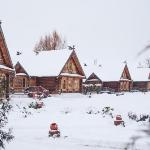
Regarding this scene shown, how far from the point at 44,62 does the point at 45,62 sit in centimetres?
15

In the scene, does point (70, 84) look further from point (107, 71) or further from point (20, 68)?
point (107, 71)

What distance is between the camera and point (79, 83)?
4934 centimetres

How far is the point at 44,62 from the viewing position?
4747cm

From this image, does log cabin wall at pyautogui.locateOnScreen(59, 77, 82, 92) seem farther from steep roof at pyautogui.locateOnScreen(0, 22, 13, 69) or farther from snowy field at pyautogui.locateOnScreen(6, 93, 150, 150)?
snowy field at pyautogui.locateOnScreen(6, 93, 150, 150)

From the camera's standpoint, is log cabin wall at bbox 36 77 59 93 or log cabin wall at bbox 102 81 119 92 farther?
log cabin wall at bbox 102 81 119 92

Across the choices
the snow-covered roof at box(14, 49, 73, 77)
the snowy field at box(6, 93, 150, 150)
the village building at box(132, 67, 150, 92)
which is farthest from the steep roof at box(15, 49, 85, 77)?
the village building at box(132, 67, 150, 92)

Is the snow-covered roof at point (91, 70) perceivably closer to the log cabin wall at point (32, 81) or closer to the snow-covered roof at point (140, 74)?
the snow-covered roof at point (140, 74)

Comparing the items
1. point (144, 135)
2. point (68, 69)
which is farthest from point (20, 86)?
point (144, 135)

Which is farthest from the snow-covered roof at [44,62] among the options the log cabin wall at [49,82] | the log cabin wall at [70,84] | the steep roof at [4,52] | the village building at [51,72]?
the steep roof at [4,52]

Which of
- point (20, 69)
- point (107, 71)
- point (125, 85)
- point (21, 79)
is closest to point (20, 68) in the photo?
point (20, 69)

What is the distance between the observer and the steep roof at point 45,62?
44.5 meters

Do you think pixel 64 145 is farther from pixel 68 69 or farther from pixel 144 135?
pixel 68 69

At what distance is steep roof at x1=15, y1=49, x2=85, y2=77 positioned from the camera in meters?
44.5

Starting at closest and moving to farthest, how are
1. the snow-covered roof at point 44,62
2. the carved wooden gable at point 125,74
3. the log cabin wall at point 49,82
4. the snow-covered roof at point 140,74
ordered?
1. the log cabin wall at point 49,82
2. the snow-covered roof at point 44,62
3. the carved wooden gable at point 125,74
4. the snow-covered roof at point 140,74
